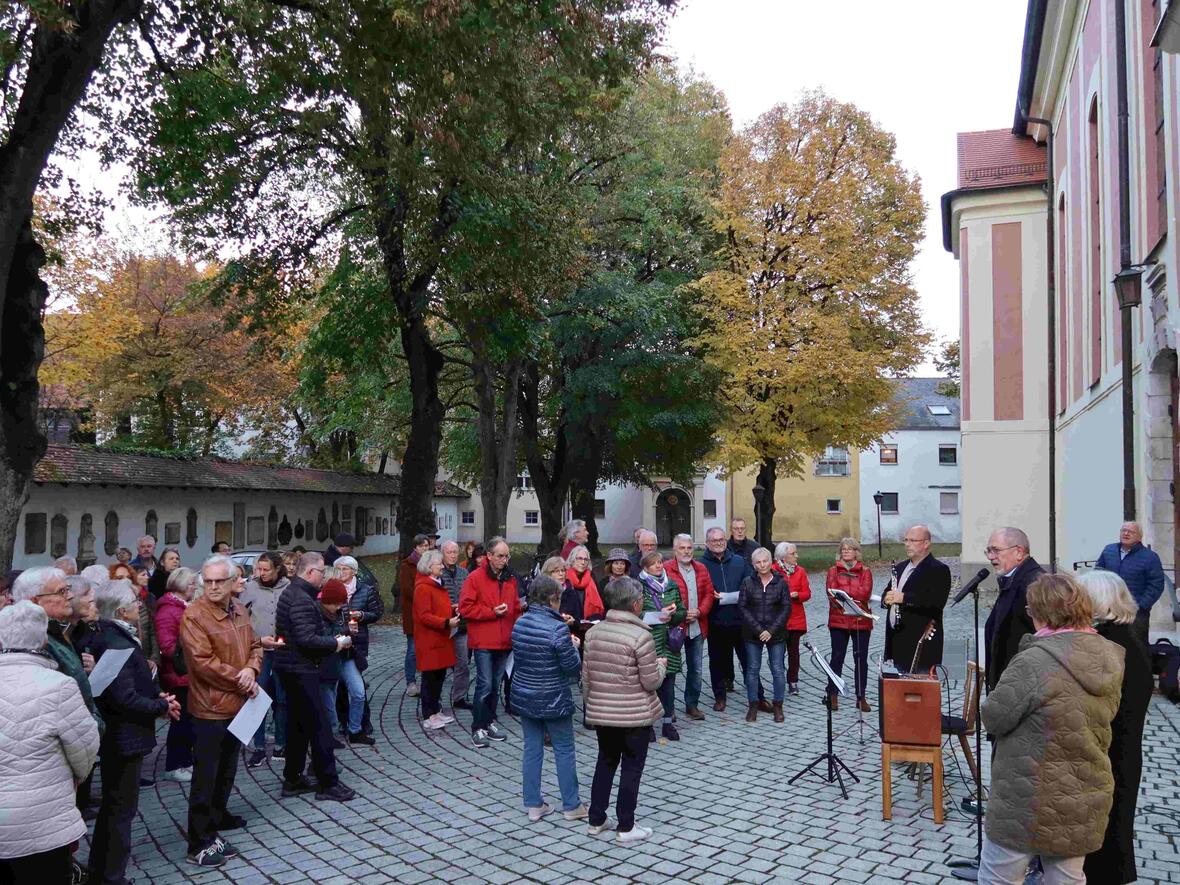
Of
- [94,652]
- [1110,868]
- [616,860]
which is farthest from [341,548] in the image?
[1110,868]

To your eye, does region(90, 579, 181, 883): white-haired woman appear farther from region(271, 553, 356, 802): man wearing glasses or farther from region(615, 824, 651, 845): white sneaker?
region(615, 824, 651, 845): white sneaker

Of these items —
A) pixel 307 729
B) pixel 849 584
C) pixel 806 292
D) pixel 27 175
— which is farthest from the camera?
pixel 806 292

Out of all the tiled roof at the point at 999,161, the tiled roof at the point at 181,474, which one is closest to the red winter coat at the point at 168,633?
the tiled roof at the point at 181,474

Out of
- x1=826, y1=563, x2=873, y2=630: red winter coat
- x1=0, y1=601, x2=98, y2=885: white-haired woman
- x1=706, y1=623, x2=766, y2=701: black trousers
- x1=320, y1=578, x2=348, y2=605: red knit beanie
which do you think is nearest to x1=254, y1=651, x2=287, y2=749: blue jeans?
x1=320, y1=578, x2=348, y2=605: red knit beanie

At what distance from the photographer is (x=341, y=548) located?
1139cm

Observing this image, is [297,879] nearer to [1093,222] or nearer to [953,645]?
[953,645]

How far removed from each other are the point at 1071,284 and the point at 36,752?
21.6 m

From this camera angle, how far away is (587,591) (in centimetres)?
933

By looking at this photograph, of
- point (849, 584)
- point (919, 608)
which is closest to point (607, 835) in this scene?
point (919, 608)

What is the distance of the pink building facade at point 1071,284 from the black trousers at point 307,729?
874cm

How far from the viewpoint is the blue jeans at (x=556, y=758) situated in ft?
21.8

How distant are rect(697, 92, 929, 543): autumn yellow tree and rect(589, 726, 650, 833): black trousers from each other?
843 inches

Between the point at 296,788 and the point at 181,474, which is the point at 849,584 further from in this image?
the point at 181,474

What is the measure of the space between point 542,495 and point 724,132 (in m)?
13.2
